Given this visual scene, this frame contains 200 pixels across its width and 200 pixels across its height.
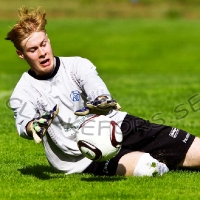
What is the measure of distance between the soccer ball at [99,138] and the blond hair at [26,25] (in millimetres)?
1097

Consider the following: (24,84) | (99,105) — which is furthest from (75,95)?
(99,105)

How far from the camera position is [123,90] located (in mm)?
17250

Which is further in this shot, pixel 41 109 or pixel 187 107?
pixel 187 107

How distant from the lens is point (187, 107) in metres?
13.8

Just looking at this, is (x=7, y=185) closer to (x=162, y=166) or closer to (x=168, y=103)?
(x=162, y=166)

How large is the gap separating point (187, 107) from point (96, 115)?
298 inches

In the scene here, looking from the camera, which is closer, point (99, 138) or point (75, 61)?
point (99, 138)

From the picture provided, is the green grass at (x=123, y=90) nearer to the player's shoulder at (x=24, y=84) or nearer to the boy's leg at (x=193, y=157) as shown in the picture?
the boy's leg at (x=193, y=157)

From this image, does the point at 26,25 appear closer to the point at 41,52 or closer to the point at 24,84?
the point at 41,52

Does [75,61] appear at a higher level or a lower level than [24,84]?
higher

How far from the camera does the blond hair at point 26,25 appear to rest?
259 inches

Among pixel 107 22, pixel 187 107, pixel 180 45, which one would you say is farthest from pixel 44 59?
pixel 107 22

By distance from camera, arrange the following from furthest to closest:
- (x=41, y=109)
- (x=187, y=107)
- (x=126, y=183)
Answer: (x=187, y=107)
(x=41, y=109)
(x=126, y=183)

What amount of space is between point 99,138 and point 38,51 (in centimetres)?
109
